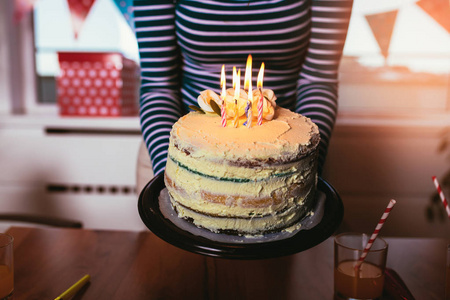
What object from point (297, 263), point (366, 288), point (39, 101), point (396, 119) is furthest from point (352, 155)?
point (39, 101)

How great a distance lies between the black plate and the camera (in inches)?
23.6

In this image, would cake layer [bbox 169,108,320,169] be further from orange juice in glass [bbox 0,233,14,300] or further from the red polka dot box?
the red polka dot box

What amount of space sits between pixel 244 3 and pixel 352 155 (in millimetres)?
1290

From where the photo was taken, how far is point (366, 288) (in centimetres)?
77

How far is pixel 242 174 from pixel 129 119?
1.55m

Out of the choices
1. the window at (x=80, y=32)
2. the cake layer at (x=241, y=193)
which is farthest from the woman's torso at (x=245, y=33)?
the window at (x=80, y=32)

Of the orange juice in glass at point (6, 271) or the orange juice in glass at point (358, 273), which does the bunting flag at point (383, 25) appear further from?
the orange juice in glass at point (6, 271)

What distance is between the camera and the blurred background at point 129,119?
2.11m

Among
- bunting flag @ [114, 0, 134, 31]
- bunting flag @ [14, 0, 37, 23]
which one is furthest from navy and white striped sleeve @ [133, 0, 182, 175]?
bunting flag @ [14, 0, 37, 23]

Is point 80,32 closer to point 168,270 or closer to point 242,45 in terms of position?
point 242,45

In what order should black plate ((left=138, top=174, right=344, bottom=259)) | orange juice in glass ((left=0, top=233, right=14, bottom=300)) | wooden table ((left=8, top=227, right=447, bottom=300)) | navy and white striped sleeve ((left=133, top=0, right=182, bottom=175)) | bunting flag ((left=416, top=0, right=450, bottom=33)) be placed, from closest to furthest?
black plate ((left=138, top=174, right=344, bottom=259)) < orange juice in glass ((left=0, top=233, right=14, bottom=300)) < wooden table ((left=8, top=227, right=447, bottom=300)) < navy and white striped sleeve ((left=133, top=0, right=182, bottom=175)) < bunting flag ((left=416, top=0, right=450, bottom=33))

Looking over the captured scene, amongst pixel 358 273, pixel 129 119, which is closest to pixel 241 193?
pixel 358 273

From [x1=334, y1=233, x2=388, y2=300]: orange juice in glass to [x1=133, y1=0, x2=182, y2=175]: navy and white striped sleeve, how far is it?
0.42m

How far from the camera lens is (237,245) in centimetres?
62
